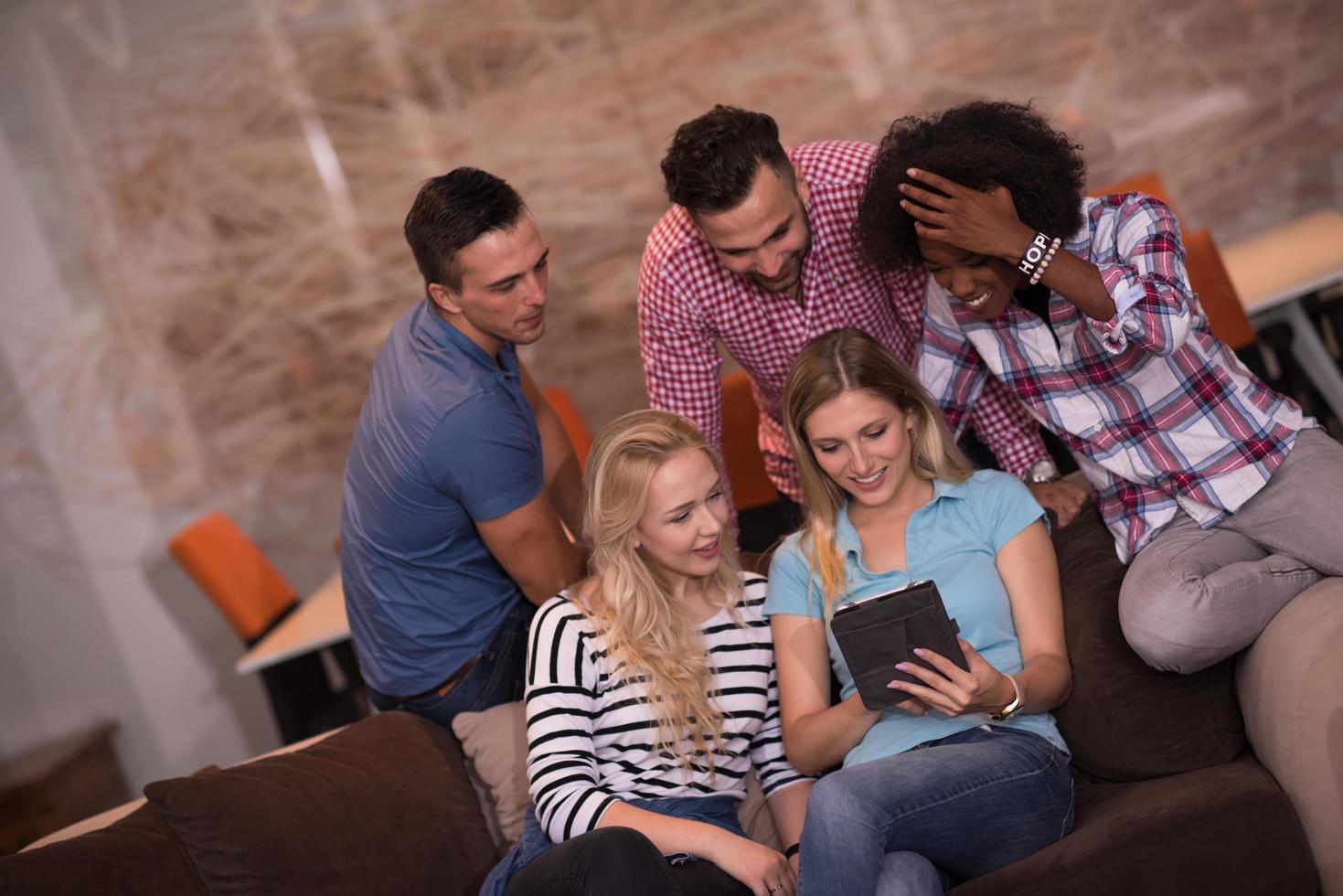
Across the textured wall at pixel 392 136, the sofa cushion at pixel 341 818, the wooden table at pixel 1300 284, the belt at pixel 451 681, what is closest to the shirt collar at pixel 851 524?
the belt at pixel 451 681

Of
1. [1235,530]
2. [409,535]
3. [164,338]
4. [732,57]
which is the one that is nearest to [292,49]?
[164,338]

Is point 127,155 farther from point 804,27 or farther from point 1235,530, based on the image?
point 1235,530

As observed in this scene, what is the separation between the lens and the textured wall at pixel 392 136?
4.67m

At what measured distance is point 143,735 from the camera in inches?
192

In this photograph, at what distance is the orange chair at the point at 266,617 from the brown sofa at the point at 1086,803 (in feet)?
5.31

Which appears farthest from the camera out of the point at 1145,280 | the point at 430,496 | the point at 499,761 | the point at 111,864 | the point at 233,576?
the point at 233,576

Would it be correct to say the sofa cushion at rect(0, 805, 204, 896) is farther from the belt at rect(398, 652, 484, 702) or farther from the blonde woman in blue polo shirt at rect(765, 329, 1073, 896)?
the blonde woman in blue polo shirt at rect(765, 329, 1073, 896)

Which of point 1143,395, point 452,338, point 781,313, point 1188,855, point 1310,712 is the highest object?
point 452,338

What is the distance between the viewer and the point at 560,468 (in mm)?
2521

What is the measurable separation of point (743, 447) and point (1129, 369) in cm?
192

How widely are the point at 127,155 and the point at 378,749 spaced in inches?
137

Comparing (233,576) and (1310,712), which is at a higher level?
(233,576)

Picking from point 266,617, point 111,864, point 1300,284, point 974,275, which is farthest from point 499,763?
point 1300,284

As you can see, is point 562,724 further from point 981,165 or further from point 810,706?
point 981,165
